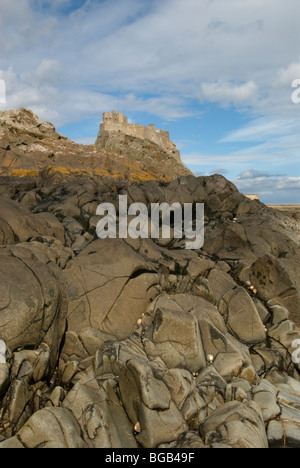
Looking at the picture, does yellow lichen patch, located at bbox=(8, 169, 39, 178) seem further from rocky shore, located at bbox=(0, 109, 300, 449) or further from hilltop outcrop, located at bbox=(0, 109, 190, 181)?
rocky shore, located at bbox=(0, 109, 300, 449)

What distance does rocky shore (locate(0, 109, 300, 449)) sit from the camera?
697 centimetres

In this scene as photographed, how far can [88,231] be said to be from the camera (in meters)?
17.3

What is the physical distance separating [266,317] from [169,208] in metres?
12.5

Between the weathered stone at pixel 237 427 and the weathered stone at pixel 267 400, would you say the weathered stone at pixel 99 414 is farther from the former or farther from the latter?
the weathered stone at pixel 267 400

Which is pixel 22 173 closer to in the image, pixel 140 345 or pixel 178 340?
pixel 140 345

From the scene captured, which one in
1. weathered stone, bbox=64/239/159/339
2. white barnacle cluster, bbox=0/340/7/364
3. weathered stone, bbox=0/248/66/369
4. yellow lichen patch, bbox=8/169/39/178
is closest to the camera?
white barnacle cluster, bbox=0/340/7/364

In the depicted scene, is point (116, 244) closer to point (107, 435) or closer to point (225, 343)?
point (225, 343)

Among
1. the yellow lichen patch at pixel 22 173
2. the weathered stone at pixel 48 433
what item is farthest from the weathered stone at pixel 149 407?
the yellow lichen patch at pixel 22 173

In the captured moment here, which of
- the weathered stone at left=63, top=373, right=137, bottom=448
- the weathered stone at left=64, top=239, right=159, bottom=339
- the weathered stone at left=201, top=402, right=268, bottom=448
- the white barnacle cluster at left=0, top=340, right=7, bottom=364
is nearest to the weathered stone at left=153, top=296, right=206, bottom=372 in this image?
the weathered stone at left=64, top=239, right=159, bottom=339

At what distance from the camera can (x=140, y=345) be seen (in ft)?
31.5

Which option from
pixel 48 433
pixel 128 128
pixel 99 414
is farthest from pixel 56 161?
pixel 128 128

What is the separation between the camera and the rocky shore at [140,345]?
6.97 metres

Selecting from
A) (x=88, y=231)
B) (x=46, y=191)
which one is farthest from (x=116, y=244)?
(x=46, y=191)
